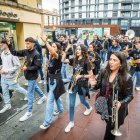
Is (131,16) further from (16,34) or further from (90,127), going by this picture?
(90,127)

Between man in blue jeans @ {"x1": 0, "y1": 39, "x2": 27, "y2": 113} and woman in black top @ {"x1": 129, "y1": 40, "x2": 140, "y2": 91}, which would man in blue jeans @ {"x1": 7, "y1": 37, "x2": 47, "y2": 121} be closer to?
man in blue jeans @ {"x1": 0, "y1": 39, "x2": 27, "y2": 113}

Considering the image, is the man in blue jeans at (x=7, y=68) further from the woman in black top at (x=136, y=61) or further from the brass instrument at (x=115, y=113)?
the woman in black top at (x=136, y=61)

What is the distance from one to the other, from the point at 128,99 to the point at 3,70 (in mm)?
3243

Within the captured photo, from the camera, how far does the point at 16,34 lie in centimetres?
1272

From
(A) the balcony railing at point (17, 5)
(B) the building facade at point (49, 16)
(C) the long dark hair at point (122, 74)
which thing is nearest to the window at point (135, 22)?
(B) the building facade at point (49, 16)

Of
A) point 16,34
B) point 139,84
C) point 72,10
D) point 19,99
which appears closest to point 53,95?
point 19,99

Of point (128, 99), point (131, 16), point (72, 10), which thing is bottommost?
point (128, 99)

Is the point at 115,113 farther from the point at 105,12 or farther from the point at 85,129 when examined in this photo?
the point at 105,12

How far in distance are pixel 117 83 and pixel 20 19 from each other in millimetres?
10758

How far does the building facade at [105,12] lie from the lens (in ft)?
180

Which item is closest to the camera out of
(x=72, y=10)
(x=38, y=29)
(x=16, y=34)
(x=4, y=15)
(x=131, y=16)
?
(x=4, y=15)

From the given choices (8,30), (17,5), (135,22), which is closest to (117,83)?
(8,30)

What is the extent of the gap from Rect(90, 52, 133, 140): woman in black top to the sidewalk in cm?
116

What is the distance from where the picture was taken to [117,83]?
2682 millimetres
